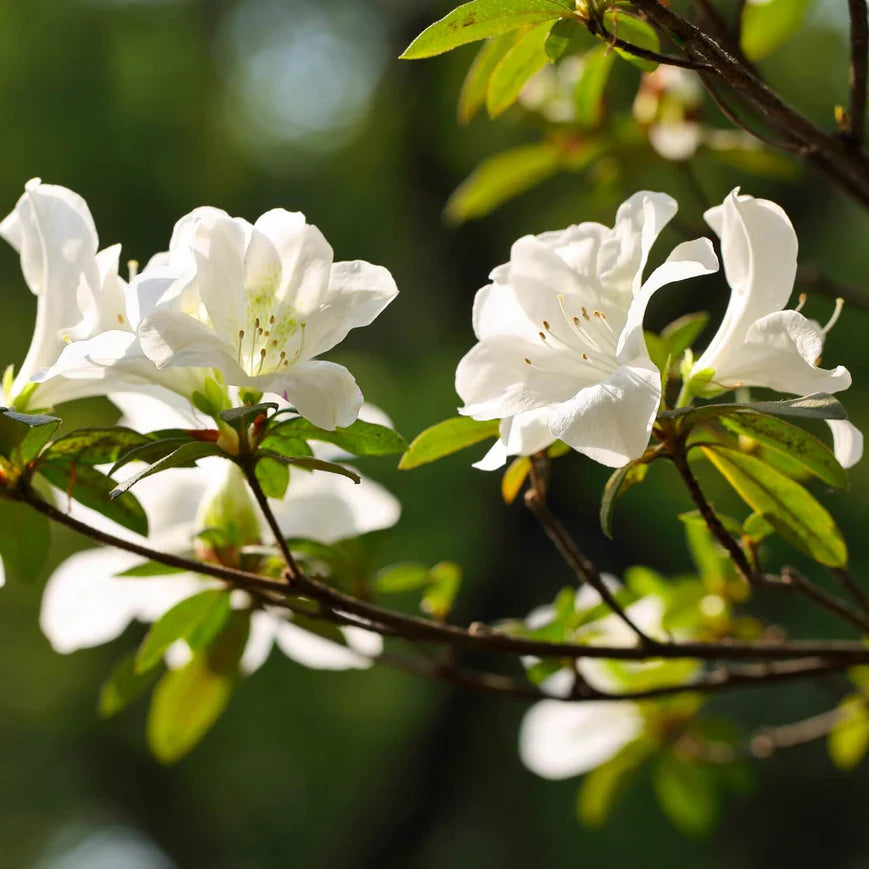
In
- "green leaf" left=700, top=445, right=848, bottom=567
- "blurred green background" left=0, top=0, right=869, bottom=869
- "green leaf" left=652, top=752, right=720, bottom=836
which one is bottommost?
"blurred green background" left=0, top=0, right=869, bottom=869

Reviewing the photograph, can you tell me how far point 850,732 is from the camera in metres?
1.16

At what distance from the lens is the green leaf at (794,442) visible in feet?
1.93

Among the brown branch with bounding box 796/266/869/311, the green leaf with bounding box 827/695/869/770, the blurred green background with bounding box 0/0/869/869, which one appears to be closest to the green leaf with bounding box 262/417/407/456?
the brown branch with bounding box 796/266/869/311

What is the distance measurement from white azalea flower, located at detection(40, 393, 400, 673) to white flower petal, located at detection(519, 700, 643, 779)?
311 mm

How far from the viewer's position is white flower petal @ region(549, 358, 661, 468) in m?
0.51

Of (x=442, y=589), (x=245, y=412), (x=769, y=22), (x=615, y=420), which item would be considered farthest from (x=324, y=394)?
(x=769, y=22)

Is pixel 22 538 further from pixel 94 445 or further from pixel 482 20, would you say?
pixel 482 20

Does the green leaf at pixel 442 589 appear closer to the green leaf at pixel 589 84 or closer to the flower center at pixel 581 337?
the flower center at pixel 581 337

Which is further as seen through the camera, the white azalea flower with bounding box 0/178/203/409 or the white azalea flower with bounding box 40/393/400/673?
the white azalea flower with bounding box 40/393/400/673

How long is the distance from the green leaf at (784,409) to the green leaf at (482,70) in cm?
38

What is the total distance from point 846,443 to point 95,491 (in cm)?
43

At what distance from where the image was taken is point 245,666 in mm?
891

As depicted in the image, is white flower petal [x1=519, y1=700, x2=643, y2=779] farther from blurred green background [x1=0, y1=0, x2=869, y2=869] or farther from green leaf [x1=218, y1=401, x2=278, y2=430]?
blurred green background [x1=0, y1=0, x2=869, y2=869]

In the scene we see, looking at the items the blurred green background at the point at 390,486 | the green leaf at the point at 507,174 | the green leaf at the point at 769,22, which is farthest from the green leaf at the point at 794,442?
the blurred green background at the point at 390,486
